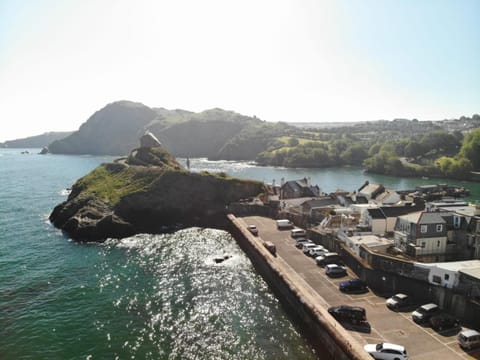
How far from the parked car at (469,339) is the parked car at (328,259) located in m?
14.7

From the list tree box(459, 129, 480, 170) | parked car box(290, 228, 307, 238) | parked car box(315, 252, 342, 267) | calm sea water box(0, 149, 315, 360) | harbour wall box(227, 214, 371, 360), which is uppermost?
tree box(459, 129, 480, 170)

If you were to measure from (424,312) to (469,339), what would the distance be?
3.54m

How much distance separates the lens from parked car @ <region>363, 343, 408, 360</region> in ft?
68.2

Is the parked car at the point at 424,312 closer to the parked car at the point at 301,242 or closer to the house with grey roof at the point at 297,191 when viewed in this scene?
the parked car at the point at 301,242

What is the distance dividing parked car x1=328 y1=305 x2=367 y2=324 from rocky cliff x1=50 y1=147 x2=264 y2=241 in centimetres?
3605

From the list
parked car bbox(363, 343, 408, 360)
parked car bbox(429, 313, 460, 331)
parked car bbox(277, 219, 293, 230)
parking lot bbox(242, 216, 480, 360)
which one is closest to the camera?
parked car bbox(363, 343, 408, 360)

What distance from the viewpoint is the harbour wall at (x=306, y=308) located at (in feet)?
74.1

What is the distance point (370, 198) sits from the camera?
60.4 meters

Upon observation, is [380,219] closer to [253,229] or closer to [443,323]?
[443,323]

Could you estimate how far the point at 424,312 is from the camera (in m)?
25.3

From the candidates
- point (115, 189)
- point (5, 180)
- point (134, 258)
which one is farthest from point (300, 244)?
point (5, 180)

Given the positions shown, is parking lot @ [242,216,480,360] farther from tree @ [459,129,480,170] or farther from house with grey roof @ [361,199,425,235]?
tree @ [459,129,480,170]

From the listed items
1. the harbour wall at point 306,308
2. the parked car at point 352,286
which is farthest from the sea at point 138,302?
the parked car at point 352,286

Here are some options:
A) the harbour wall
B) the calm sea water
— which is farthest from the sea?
the harbour wall
